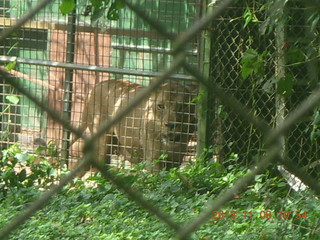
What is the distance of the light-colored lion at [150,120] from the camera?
7543mm

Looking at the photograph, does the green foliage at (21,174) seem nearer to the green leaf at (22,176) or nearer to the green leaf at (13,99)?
the green leaf at (22,176)

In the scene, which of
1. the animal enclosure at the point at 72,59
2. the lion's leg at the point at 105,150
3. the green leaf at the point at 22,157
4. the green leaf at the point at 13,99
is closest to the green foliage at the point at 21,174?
the green leaf at the point at 22,157

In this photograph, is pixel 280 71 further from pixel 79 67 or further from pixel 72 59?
pixel 72 59

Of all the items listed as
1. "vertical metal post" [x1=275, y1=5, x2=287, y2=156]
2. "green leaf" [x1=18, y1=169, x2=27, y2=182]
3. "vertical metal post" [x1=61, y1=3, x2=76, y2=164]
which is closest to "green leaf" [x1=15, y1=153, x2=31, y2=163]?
"green leaf" [x1=18, y1=169, x2=27, y2=182]

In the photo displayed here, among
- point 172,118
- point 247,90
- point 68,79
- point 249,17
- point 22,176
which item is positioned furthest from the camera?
point 68,79

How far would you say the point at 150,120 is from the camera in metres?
7.64

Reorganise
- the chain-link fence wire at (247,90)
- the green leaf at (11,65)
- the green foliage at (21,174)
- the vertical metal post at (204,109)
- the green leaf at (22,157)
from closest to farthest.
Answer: the green foliage at (21,174)
the green leaf at (22,157)
the chain-link fence wire at (247,90)
the green leaf at (11,65)
the vertical metal post at (204,109)

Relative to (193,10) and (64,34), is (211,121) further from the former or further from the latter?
(64,34)

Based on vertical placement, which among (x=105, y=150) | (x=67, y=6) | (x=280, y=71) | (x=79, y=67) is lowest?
(x=105, y=150)

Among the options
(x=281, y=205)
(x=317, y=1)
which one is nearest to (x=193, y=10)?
(x=281, y=205)

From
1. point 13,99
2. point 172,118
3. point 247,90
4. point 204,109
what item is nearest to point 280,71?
point 247,90

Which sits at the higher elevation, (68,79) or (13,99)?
(68,79)

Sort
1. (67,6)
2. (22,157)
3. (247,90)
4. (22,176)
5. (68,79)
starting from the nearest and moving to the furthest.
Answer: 1. (67,6)
2. (22,176)
3. (22,157)
4. (247,90)
5. (68,79)

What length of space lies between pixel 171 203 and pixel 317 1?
452 cm
